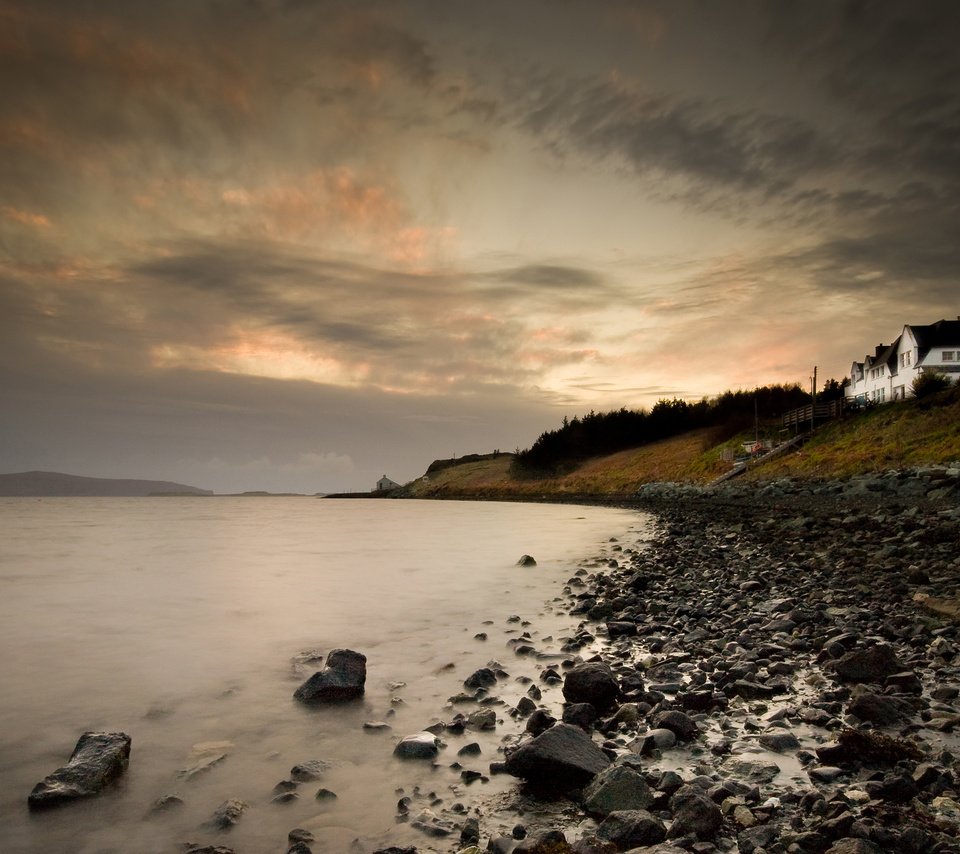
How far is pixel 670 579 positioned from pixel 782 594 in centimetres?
323

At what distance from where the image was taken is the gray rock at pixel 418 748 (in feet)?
18.0

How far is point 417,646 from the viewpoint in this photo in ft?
33.2

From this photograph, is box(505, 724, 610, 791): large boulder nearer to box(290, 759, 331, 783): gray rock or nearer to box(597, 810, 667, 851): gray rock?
box(597, 810, 667, 851): gray rock

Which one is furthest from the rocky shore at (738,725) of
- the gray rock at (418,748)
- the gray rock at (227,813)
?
the gray rock at (227,813)

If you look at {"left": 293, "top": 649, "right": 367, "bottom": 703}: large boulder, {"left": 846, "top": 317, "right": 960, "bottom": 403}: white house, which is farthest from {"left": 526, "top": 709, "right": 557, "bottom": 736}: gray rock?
{"left": 846, "top": 317, "right": 960, "bottom": 403}: white house

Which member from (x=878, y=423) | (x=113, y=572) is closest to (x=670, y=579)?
(x=113, y=572)

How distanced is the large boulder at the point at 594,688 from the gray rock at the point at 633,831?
2471 millimetres

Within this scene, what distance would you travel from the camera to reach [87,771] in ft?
16.7

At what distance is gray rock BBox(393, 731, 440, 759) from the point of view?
217 inches

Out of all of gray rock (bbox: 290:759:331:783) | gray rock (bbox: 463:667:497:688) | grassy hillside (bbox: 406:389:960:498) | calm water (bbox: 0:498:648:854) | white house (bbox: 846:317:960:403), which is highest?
white house (bbox: 846:317:960:403)

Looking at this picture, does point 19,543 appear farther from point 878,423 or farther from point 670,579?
point 878,423

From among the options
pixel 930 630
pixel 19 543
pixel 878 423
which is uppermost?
pixel 878 423

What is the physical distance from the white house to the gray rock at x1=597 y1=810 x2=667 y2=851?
80710 millimetres

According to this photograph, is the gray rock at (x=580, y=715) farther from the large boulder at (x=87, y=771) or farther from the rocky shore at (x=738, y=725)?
the large boulder at (x=87, y=771)
